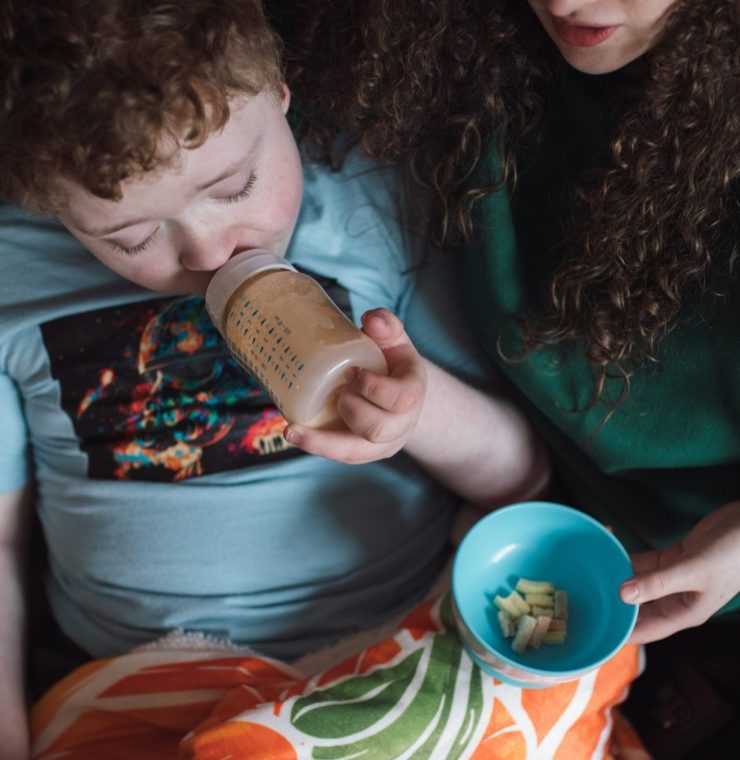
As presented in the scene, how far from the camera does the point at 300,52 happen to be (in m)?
0.97

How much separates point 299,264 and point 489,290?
22 centimetres

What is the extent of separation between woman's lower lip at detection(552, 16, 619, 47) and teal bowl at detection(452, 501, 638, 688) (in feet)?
1.60

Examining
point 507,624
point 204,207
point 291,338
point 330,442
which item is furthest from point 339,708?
point 204,207

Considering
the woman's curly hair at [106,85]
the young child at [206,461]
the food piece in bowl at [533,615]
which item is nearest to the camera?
the woman's curly hair at [106,85]

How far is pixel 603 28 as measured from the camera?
730 mm

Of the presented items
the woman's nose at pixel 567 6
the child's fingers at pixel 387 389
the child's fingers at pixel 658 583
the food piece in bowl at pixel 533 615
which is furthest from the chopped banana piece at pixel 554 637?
the woman's nose at pixel 567 6

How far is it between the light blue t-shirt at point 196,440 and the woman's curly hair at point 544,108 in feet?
0.37

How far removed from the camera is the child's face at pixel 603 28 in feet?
2.32

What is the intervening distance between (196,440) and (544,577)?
1.44 ft

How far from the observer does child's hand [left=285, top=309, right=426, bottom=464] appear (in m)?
0.74

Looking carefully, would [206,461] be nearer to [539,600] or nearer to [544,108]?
[539,600]

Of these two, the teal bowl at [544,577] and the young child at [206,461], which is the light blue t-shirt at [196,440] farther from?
the teal bowl at [544,577]

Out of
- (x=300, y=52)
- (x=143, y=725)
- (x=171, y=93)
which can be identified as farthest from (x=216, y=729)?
(x=300, y=52)

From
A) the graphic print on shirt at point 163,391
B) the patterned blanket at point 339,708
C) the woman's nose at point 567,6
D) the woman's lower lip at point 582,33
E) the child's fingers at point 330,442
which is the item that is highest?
the woman's nose at point 567,6
